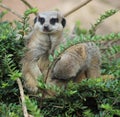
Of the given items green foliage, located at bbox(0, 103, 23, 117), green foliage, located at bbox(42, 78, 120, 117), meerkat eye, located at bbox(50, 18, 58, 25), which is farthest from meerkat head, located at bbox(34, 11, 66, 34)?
green foliage, located at bbox(0, 103, 23, 117)

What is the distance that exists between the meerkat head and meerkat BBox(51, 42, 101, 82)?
407 mm

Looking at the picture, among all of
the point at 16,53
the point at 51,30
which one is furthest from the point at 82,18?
the point at 16,53

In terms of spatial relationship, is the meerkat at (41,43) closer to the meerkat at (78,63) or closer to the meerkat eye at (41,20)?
the meerkat eye at (41,20)

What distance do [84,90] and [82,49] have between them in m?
0.55

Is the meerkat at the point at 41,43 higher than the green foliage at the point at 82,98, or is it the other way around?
the meerkat at the point at 41,43

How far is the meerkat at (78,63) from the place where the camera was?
11.7ft

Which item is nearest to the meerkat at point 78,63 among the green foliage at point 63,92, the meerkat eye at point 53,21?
the green foliage at point 63,92

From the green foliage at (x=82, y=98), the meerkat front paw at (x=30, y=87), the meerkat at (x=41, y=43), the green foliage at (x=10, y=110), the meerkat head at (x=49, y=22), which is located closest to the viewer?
the green foliage at (x=10, y=110)

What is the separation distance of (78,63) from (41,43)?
574mm

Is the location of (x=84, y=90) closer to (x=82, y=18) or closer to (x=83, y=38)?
(x=83, y=38)

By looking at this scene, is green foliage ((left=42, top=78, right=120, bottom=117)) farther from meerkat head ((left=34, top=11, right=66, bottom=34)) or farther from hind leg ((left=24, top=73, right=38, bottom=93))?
meerkat head ((left=34, top=11, right=66, bottom=34))

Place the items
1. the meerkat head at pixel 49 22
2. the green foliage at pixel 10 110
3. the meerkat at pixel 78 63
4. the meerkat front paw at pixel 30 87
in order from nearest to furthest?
the green foliage at pixel 10 110
the meerkat at pixel 78 63
the meerkat front paw at pixel 30 87
the meerkat head at pixel 49 22

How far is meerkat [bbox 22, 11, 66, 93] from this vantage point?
160 inches

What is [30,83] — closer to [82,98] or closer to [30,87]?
[30,87]
